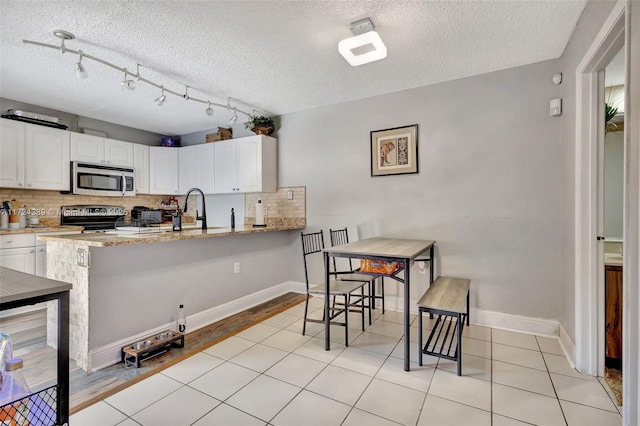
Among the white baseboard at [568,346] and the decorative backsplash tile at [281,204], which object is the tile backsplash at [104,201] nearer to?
the decorative backsplash tile at [281,204]

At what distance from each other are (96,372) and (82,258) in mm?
771

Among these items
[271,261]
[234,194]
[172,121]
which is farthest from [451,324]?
[172,121]

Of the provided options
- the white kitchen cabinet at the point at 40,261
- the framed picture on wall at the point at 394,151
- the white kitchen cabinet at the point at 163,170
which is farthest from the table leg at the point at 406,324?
the white kitchen cabinet at the point at 163,170

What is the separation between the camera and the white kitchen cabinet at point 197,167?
Answer: 177 inches

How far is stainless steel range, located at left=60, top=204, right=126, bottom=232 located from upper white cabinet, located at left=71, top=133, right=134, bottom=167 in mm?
660

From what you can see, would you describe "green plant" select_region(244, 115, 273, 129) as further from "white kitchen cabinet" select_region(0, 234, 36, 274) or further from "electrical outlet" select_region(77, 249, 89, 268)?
"white kitchen cabinet" select_region(0, 234, 36, 274)

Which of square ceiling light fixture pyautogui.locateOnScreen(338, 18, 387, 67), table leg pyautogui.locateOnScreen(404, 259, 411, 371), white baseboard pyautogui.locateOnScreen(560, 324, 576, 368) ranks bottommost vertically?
white baseboard pyautogui.locateOnScreen(560, 324, 576, 368)

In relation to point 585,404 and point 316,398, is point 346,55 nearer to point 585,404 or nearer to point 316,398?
point 316,398

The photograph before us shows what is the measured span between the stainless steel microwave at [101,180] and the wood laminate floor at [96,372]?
1.57 m

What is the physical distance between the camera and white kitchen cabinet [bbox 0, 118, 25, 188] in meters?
3.29

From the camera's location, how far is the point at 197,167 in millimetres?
4648

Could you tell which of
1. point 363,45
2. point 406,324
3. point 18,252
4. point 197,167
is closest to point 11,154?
point 18,252

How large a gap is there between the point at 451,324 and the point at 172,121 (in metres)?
4.40

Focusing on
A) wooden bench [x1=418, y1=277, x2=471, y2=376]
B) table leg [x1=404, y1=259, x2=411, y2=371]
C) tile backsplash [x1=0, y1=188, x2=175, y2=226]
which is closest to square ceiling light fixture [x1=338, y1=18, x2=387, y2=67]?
table leg [x1=404, y1=259, x2=411, y2=371]
